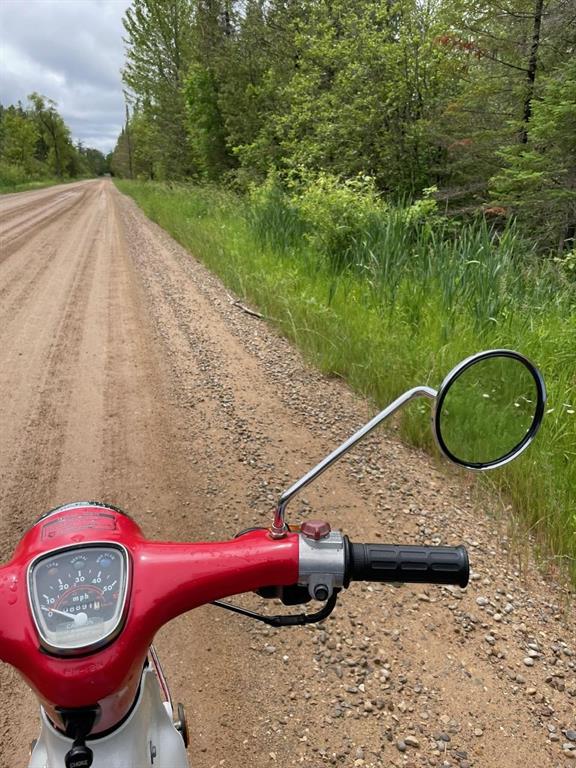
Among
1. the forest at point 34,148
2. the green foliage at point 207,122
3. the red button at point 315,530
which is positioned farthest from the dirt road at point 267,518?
the forest at point 34,148

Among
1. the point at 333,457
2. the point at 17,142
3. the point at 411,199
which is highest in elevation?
the point at 17,142

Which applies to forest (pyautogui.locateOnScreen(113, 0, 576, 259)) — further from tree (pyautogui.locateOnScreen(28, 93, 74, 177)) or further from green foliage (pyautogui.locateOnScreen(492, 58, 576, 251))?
tree (pyautogui.locateOnScreen(28, 93, 74, 177))

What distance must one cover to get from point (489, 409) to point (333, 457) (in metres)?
0.82

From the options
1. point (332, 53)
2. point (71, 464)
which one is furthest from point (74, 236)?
point (71, 464)

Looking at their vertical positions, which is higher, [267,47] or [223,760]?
[267,47]

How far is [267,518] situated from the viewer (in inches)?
111

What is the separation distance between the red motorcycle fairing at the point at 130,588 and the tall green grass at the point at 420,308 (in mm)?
2077

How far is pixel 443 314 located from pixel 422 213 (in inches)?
90.9

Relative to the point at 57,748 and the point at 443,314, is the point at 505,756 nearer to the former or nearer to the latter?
the point at 57,748

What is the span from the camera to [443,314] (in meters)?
4.21

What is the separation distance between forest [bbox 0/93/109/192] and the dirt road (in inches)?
1308

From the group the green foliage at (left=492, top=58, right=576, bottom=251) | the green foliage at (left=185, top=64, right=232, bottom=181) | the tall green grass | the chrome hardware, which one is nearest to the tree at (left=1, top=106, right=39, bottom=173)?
the green foliage at (left=185, top=64, right=232, bottom=181)

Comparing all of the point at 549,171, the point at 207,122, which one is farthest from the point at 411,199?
the point at 207,122

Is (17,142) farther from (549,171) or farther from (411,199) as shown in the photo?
(549,171)
